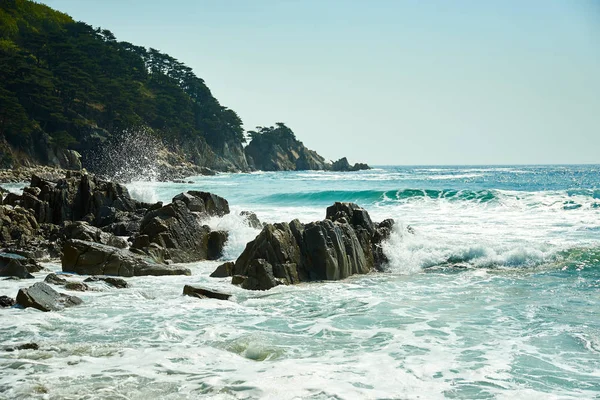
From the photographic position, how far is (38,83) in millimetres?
54844

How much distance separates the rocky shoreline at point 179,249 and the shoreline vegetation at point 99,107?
38.2 m

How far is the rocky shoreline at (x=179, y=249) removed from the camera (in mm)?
11337

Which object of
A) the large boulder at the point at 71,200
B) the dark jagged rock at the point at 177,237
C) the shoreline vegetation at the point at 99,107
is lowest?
the dark jagged rock at the point at 177,237

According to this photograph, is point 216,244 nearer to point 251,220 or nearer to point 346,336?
point 251,220

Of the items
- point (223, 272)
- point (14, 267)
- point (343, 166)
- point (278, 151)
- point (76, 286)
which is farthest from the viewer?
point (343, 166)

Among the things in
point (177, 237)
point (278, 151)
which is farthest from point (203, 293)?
point (278, 151)

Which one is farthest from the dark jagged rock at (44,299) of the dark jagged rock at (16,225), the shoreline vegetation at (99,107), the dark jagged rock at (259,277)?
the shoreline vegetation at (99,107)

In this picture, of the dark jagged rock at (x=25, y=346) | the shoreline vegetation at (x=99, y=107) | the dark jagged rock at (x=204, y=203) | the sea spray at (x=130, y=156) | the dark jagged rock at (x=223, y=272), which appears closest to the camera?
the dark jagged rock at (x=25, y=346)

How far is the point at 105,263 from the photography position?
12445 millimetres

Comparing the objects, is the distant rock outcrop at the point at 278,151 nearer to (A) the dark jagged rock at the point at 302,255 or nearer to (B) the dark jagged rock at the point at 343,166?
(B) the dark jagged rock at the point at 343,166

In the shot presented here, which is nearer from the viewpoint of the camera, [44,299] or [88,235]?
[44,299]

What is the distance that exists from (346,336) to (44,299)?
16.5 feet

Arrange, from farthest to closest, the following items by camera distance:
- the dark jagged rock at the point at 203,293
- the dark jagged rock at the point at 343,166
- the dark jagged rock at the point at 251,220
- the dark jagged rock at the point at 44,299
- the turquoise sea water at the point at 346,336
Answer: the dark jagged rock at the point at 343,166
the dark jagged rock at the point at 251,220
the dark jagged rock at the point at 203,293
the dark jagged rock at the point at 44,299
the turquoise sea water at the point at 346,336

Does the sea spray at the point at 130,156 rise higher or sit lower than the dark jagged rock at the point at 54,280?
higher
